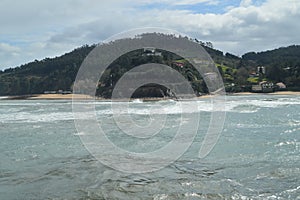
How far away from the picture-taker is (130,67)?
7738 cm

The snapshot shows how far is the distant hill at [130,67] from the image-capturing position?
8150 cm

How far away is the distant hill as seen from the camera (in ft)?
267

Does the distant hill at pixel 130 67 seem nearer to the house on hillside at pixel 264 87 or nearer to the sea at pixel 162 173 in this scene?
the house on hillside at pixel 264 87

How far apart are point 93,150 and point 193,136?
587 centimetres

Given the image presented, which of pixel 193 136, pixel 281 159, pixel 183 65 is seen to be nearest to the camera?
pixel 281 159

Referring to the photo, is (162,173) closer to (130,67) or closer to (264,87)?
(130,67)

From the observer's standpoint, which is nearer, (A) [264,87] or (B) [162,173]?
(B) [162,173]

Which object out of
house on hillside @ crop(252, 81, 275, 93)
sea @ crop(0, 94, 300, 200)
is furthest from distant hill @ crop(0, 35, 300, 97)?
sea @ crop(0, 94, 300, 200)

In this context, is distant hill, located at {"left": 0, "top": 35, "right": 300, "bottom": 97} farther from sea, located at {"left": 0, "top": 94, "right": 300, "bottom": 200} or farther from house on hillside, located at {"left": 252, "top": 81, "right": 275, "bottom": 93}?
sea, located at {"left": 0, "top": 94, "right": 300, "bottom": 200}

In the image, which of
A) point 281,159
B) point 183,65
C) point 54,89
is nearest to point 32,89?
point 54,89

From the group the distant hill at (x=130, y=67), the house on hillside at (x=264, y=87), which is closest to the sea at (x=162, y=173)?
the distant hill at (x=130, y=67)

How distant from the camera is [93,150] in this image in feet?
53.0

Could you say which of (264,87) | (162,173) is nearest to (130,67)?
(264,87)

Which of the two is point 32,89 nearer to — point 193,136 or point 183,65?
point 183,65
